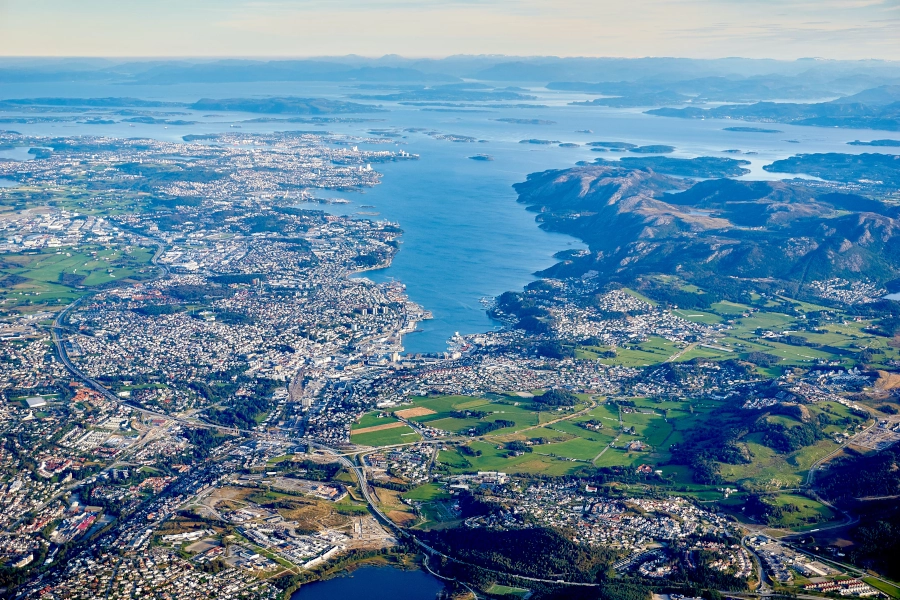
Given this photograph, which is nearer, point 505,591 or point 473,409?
point 505,591

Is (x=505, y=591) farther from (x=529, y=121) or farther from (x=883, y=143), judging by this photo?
(x=529, y=121)

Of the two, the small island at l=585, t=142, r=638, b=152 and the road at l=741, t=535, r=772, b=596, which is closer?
the road at l=741, t=535, r=772, b=596

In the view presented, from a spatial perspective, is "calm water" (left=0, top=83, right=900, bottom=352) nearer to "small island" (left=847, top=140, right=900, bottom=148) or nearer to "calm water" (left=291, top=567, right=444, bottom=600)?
"small island" (left=847, top=140, right=900, bottom=148)

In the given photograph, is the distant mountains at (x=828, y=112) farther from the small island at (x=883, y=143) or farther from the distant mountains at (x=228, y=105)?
the distant mountains at (x=228, y=105)

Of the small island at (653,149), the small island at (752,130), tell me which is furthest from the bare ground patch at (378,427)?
the small island at (752,130)

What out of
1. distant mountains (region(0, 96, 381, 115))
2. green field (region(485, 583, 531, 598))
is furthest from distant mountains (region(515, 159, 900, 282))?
distant mountains (region(0, 96, 381, 115))

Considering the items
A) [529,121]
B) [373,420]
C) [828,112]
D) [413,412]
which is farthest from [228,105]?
[373,420]
